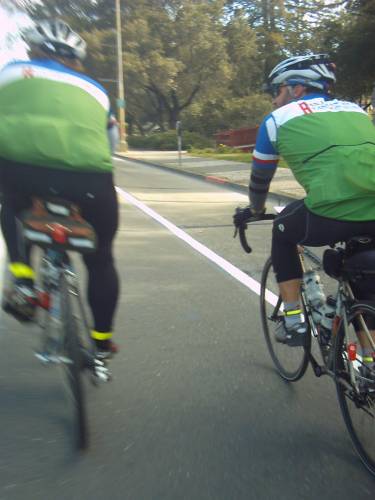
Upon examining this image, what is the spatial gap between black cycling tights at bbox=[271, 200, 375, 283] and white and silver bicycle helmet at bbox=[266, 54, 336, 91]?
613 mm

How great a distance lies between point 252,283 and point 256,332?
150cm

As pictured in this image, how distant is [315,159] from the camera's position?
2787mm

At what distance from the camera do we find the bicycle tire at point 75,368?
2.74 meters

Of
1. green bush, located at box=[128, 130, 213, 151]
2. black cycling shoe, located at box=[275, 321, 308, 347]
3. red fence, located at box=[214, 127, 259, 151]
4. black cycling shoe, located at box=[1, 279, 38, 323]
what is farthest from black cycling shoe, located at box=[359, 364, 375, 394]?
green bush, located at box=[128, 130, 213, 151]

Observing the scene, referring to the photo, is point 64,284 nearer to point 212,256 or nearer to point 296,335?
point 296,335

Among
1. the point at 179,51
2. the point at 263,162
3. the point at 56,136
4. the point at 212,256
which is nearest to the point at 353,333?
the point at 263,162

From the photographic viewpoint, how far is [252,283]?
20.0 feet

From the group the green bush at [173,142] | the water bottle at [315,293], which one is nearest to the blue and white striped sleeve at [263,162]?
the water bottle at [315,293]

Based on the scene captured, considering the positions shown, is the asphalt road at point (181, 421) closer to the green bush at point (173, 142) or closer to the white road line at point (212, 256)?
the white road line at point (212, 256)

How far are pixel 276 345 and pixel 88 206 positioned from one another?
170 cm

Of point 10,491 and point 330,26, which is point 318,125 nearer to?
point 10,491

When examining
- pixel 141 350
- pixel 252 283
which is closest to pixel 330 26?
pixel 252 283

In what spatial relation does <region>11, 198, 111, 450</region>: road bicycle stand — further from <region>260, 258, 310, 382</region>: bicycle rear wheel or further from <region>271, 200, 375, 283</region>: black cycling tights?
<region>260, 258, 310, 382</region>: bicycle rear wheel

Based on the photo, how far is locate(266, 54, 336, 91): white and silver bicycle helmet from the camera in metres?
3.05
